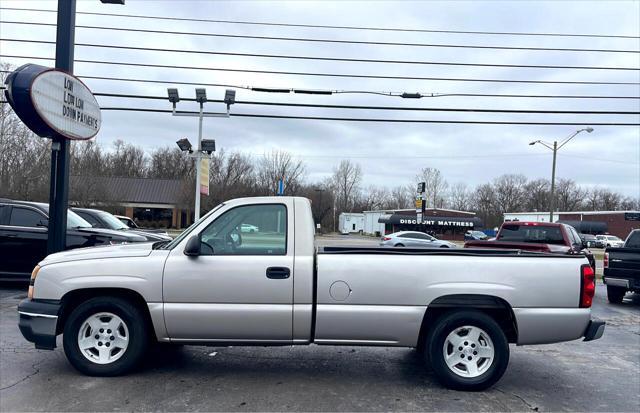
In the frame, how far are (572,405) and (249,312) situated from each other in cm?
312

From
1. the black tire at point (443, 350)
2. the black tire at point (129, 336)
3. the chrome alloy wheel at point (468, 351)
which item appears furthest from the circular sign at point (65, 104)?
the chrome alloy wheel at point (468, 351)

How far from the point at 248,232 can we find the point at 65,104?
4085 mm

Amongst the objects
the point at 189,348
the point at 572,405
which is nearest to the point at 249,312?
the point at 189,348

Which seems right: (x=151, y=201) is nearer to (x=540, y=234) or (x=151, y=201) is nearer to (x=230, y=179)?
(x=230, y=179)

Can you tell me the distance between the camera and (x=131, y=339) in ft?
15.3

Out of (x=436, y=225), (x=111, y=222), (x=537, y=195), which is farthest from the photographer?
(x=537, y=195)

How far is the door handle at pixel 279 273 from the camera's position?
4.57m

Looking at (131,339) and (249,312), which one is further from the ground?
(249,312)

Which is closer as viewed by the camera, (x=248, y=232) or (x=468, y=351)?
(x=468, y=351)

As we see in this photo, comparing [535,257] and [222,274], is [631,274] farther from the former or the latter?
[222,274]

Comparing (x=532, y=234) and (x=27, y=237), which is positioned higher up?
(x=532, y=234)

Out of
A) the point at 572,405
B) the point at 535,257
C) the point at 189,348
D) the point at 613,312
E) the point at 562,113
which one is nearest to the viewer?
the point at 572,405

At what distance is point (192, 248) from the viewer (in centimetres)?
454

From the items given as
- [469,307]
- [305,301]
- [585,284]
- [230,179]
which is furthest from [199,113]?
[230,179]
